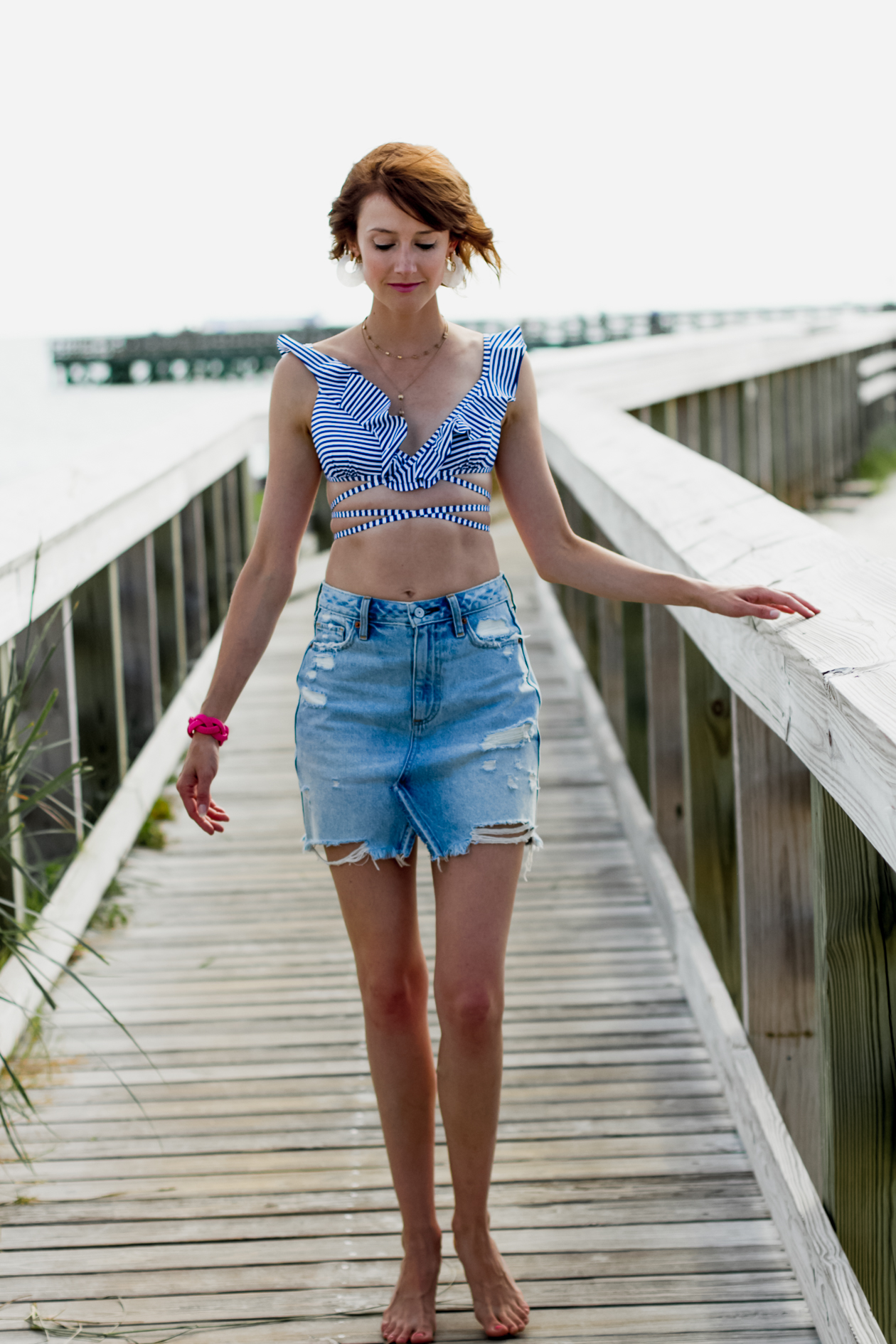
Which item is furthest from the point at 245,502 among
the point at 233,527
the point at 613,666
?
the point at 613,666

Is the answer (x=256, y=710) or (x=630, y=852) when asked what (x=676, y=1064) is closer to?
(x=630, y=852)

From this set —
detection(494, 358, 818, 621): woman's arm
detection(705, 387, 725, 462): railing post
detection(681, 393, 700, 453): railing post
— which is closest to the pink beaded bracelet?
detection(494, 358, 818, 621): woman's arm

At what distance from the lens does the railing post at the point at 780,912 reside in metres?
2.13

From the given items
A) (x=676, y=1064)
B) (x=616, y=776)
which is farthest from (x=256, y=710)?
(x=676, y=1064)

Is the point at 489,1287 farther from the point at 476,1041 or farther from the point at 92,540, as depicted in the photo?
the point at 92,540

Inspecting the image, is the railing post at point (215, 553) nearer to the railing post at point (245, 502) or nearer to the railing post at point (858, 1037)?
the railing post at point (245, 502)

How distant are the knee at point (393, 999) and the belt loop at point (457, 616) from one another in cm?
46

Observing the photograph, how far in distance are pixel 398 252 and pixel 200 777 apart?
2.42ft

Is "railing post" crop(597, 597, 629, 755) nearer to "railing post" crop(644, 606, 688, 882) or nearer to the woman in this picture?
"railing post" crop(644, 606, 688, 882)

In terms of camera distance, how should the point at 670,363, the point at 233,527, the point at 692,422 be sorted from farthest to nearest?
the point at 692,422
the point at 670,363
the point at 233,527

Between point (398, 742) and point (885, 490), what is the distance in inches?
438

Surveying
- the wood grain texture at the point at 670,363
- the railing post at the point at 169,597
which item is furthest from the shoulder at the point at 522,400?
the wood grain texture at the point at 670,363

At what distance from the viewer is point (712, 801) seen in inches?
106

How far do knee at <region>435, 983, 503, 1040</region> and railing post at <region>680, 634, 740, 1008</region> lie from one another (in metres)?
0.99
